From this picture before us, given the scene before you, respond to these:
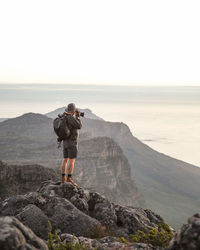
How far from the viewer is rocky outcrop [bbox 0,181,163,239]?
1109 cm

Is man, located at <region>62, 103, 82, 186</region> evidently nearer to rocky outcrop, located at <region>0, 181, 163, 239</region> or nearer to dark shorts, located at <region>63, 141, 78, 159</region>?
dark shorts, located at <region>63, 141, 78, 159</region>

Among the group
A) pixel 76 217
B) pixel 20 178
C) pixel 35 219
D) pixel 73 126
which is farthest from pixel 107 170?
pixel 35 219

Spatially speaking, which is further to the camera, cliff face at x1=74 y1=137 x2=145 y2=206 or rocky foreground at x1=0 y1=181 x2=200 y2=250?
cliff face at x1=74 y1=137 x2=145 y2=206

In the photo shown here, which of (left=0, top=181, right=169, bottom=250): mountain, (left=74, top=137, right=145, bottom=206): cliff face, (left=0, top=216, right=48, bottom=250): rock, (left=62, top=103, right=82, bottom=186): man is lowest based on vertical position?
(left=74, top=137, right=145, bottom=206): cliff face

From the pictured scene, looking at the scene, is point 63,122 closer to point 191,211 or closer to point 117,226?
point 117,226

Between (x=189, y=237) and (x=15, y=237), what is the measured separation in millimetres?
3506

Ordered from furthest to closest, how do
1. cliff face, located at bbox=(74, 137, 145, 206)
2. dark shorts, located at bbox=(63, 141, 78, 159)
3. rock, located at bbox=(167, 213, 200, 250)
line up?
cliff face, located at bbox=(74, 137, 145, 206) < dark shorts, located at bbox=(63, 141, 78, 159) < rock, located at bbox=(167, 213, 200, 250)

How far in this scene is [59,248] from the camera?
791 centimetres

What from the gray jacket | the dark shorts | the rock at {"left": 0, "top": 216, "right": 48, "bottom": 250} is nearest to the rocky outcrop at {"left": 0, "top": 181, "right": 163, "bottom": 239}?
the dark shorts

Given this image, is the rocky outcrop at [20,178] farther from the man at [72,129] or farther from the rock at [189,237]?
the rock at [189,237]

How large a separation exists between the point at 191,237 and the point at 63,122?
793 cm

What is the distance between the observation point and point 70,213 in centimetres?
1170

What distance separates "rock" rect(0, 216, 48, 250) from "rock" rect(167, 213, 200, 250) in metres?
2.81

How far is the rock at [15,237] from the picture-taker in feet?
18.5
